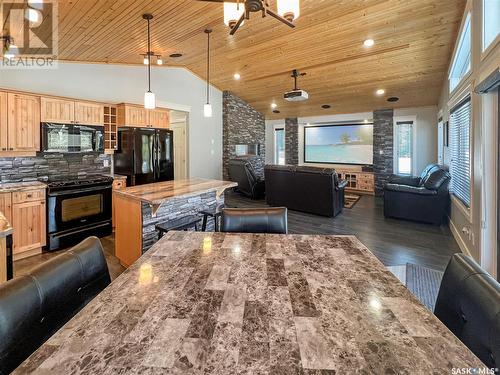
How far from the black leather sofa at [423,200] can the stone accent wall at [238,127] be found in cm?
365

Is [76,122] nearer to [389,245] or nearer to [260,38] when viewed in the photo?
[260,38]

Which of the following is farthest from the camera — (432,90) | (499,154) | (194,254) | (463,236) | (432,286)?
(432,90)

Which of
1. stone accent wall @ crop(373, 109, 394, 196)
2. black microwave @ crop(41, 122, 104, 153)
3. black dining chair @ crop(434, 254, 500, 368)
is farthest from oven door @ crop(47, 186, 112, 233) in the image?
stone accent wall @ crop(373, 109, 394, 196)

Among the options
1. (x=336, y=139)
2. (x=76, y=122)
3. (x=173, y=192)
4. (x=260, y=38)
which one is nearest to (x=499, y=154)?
(x=173, y=192)

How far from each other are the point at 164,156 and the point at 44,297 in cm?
484

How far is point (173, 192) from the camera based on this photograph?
3.13 meters

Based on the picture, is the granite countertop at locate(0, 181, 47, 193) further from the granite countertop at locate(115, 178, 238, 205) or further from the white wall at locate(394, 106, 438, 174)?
the white wall at locate(394, 106, 438, 174)

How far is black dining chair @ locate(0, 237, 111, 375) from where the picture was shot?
31.3 inches

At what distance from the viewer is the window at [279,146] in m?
10.5

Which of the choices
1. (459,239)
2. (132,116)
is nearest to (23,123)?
(132,116)

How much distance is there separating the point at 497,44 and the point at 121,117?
519 centimetres

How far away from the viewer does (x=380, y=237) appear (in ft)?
14.4

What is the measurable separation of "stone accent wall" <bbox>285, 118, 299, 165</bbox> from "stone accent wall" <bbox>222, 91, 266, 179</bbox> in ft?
3.39

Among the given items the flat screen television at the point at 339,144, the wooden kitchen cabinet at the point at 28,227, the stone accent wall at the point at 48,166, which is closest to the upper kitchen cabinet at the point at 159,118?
the stone accent wall at the point at 48,166
